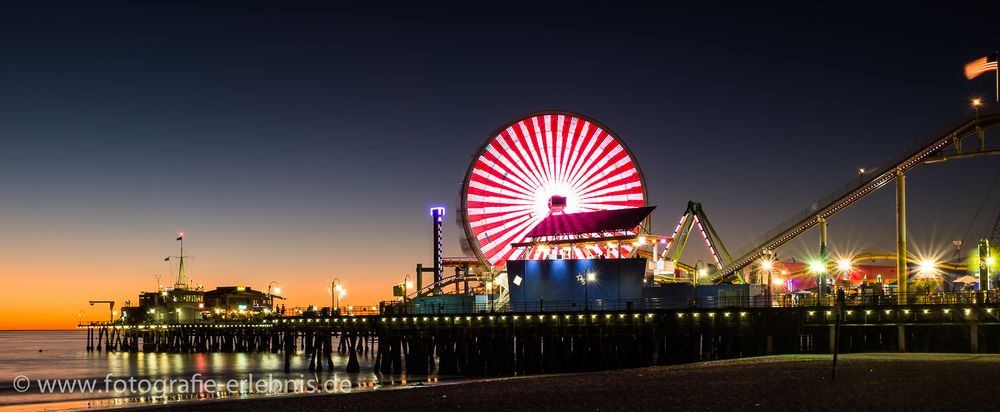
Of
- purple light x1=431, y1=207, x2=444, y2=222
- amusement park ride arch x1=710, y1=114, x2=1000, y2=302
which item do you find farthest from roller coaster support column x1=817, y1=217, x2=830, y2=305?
purple light x1=431, y1=207, x2=444, y2=222

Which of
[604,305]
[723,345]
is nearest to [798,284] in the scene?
[604,305]

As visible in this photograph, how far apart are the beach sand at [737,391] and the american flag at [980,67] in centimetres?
1714

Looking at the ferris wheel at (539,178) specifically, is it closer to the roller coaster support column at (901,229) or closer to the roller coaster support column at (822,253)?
the roller coaster support column at (822,253)

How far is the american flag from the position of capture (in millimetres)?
45556

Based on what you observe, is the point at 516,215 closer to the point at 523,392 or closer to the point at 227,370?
the point at 227,370

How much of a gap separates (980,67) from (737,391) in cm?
2842

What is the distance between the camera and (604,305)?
56844 millimetres

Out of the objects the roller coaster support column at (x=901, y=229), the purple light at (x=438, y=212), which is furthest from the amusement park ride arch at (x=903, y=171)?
the purple light at (x=438, y=212)

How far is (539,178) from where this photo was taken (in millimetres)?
69188

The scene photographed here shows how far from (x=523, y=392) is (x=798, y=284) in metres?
83.8

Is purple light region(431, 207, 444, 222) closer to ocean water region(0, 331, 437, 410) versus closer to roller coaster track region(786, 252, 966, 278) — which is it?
ocean water region(0, 331, 437, 410)

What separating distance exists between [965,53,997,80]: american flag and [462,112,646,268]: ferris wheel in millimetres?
26057

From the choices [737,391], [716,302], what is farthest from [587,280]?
[737,391]

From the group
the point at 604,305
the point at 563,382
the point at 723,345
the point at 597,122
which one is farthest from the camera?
the point at 597,122
